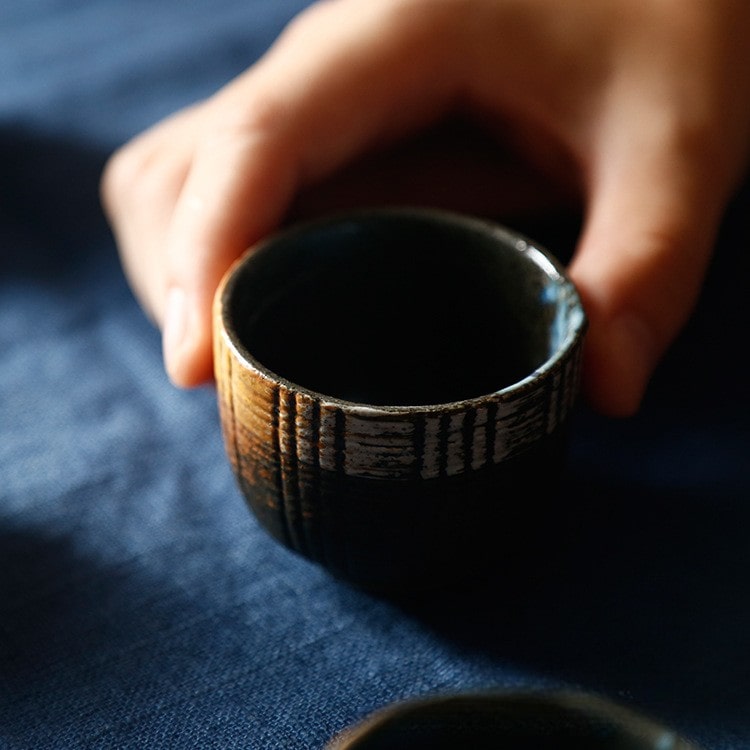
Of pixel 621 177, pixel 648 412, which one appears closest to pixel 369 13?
pixel 621 177

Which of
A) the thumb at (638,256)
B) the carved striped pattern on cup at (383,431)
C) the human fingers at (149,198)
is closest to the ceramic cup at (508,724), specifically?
the carved striped pattern on cup at (383,431)

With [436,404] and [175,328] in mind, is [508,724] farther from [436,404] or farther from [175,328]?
A: [175,328]

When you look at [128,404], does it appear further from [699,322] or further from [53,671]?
[699,322]

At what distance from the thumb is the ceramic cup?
257 millimetres

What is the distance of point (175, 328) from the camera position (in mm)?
542

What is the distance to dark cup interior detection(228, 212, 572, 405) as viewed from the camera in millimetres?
497

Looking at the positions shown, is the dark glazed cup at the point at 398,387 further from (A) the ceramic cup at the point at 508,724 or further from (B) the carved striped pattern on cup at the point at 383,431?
(A) the ceramic cup at the point at 508,724

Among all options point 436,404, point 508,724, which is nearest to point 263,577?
point 436,404

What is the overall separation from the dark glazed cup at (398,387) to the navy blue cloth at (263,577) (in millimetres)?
37

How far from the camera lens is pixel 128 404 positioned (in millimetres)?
615

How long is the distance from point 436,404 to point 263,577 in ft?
0.40

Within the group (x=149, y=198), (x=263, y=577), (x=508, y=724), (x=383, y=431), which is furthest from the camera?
(x=149, y=198)

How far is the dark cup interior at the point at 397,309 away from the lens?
0.50 metres

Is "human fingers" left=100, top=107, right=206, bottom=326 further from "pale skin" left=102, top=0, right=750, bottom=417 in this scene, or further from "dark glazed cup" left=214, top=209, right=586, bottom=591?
"dark glazed cup" left=214, top=209, right=586, bottom=591
